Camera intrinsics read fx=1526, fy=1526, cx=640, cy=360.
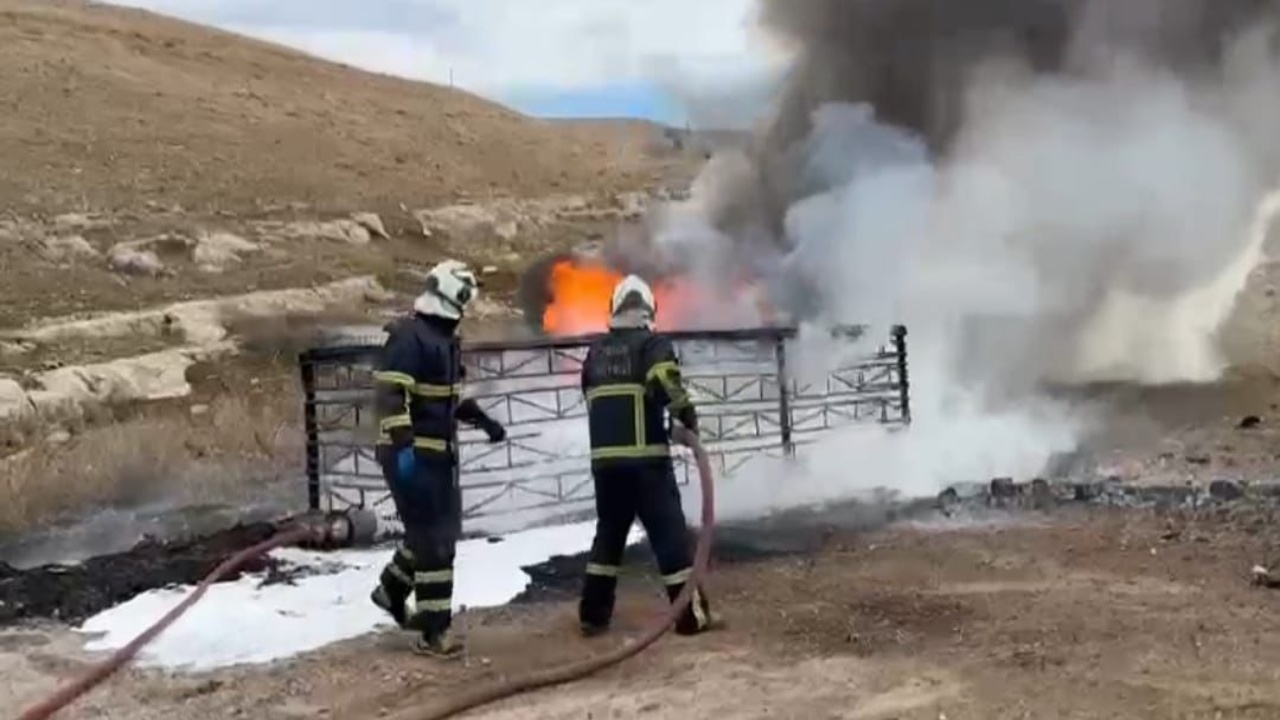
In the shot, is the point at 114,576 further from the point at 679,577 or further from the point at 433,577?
the point at 679,577

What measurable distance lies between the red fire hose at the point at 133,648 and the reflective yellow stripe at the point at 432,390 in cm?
189

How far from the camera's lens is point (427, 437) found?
25.5 ft

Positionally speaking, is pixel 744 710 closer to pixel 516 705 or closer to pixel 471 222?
pixel 516 705

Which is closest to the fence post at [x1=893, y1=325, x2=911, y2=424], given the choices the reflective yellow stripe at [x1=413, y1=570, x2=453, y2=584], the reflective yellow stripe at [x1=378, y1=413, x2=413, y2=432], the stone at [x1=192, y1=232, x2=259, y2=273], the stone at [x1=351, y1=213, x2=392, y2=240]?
the reflective yellow stripe at [x1=413, y1=570, x2=453, y2=584]

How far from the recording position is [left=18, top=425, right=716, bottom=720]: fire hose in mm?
6797

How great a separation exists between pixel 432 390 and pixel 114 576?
330cm

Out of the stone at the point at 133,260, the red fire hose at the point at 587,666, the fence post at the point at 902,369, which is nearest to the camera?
the red fire hose at the point at 587,666

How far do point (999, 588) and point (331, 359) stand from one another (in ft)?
16.6

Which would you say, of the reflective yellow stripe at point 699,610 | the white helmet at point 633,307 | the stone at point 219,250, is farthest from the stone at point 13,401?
the reflective yellow stripe at point 699,610

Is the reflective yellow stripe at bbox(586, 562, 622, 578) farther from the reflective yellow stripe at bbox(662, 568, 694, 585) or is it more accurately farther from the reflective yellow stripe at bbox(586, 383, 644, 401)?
the reflective yellow stripe at bbox(586, 383, 644, 401)

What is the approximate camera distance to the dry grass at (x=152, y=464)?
13.2 m

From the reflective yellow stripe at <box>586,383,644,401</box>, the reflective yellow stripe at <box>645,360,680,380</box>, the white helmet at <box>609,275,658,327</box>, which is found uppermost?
the white helmet at <box>609,275,658,327</box>

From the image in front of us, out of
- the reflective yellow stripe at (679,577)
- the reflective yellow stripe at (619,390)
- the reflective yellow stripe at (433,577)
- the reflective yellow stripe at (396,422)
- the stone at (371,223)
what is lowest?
the reflective yellow stripe at (679,577)

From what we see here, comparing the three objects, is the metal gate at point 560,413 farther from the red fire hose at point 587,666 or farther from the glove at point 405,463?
the red fire hose at point 587,666
